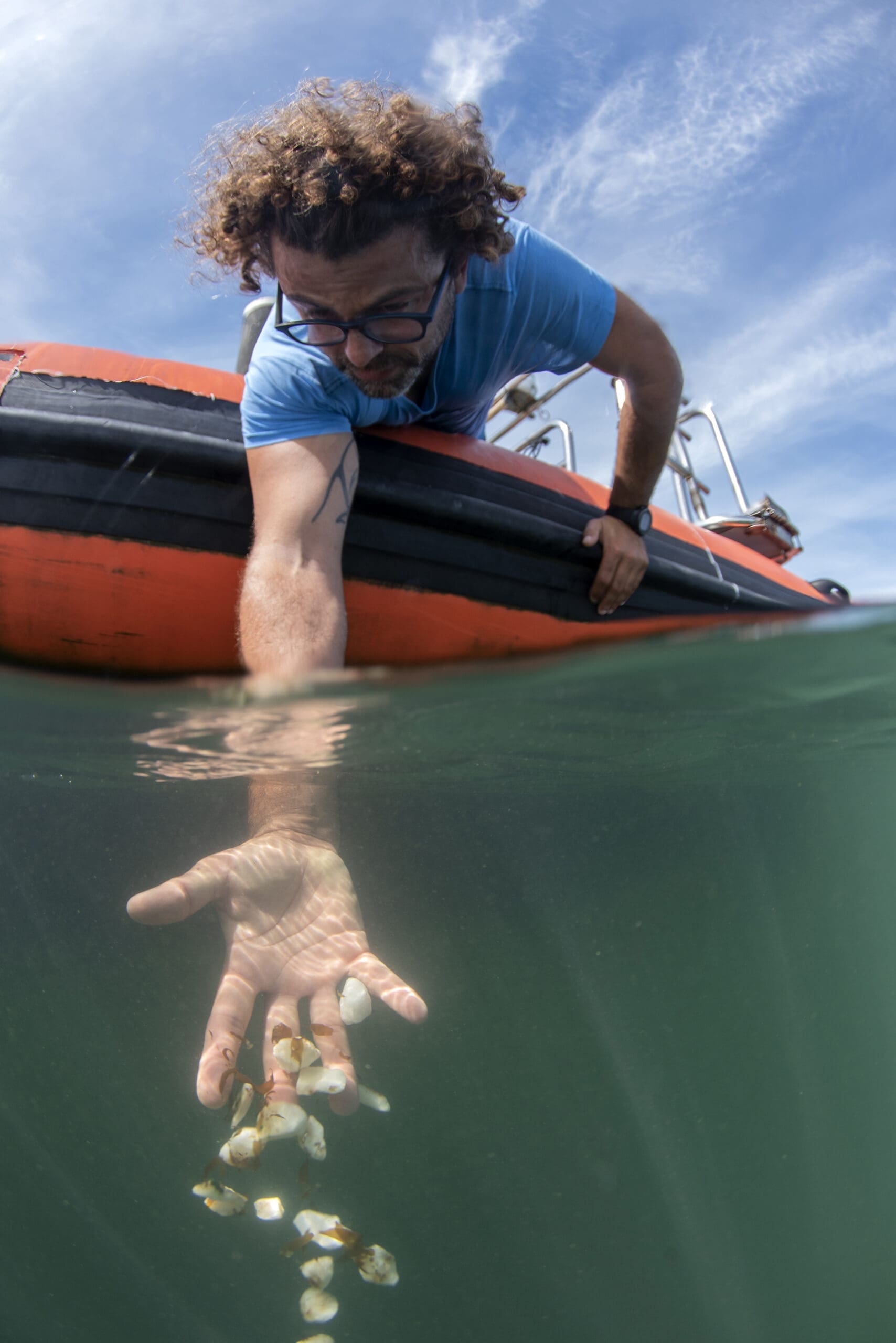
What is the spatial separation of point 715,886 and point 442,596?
37.1ft

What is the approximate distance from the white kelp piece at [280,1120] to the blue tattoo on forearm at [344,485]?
1.78 meters

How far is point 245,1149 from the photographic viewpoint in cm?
197

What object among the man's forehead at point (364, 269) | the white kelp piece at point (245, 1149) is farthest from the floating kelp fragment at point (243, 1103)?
the man's forehead at point (364, 269)

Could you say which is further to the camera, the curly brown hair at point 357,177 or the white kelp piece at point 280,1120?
the curly brown hair at point 357,177

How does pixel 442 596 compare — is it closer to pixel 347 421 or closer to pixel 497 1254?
pixel 347 421

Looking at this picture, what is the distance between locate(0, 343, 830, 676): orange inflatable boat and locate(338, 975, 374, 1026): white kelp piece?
1.12 m

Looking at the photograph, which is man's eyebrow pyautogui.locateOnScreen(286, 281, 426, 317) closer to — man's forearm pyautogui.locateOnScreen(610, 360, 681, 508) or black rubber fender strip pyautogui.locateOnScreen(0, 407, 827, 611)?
black rubber fender strip pyautogui.locateOnScreen(0, 407, 827, 611)

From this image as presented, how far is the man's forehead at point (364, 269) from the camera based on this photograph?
2219 millimetres

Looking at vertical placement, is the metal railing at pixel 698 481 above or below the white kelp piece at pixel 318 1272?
above

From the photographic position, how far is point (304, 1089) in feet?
5.96

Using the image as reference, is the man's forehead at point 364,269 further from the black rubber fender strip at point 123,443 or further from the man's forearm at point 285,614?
the man's forearm at point 285,614

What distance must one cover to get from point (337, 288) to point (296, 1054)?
2285 millimetres

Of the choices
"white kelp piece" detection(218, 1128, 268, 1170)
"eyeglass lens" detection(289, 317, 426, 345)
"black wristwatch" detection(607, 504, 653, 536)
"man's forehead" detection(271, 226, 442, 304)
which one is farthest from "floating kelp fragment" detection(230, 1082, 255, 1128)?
"black wristwatch" detection(607, 504, 653, 536)

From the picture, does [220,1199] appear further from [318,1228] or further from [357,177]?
[357,177]
